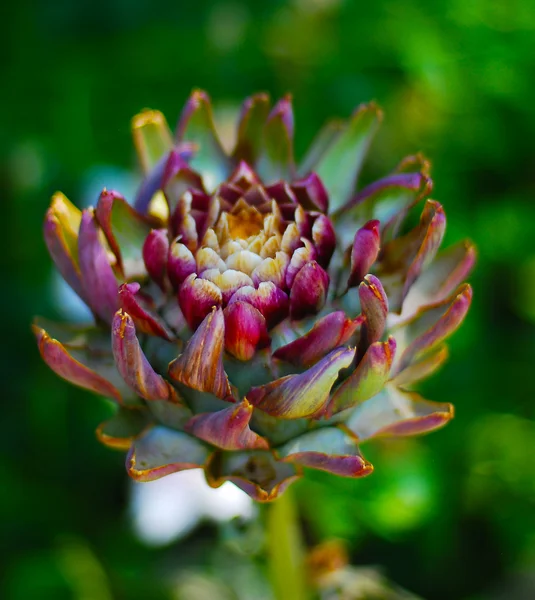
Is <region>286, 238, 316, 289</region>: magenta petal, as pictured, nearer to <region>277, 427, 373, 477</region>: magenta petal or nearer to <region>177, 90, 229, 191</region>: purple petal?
<region>277, 427, 373, 477</region>: magenta petal

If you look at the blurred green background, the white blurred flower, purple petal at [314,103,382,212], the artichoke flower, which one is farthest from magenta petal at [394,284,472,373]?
the white blurred flower

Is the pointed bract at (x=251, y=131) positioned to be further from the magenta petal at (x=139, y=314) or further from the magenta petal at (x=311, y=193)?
the magenta petal at (x=139, y=314)

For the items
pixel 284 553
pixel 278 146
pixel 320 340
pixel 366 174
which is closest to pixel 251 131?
pixel 278 146

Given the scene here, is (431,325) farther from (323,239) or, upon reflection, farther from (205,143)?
(205,143)

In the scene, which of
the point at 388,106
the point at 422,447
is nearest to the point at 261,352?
the point at 422,447

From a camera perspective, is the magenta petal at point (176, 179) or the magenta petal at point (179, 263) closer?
the magenta petal at point (179, 263)

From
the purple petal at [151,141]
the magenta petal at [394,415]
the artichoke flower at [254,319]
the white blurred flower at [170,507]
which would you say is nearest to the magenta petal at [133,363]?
the artichoke flower at [254,319]

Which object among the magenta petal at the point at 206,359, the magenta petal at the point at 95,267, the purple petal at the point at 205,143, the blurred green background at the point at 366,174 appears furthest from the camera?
the blurred green background at the point at 366,174
